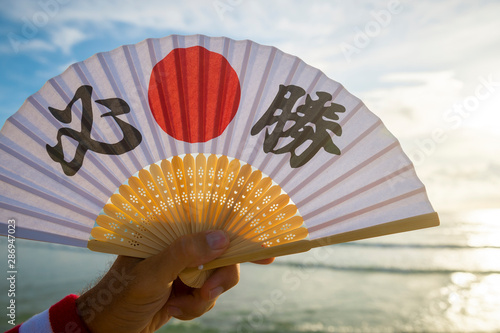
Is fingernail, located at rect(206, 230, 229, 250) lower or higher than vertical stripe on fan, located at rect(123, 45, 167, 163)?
lower

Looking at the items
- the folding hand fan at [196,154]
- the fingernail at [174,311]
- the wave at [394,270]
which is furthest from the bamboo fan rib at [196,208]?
the wave at [394,270]

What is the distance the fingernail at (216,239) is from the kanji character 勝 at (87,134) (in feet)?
1.70

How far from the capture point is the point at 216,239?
1454mm

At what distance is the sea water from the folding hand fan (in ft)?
6.24

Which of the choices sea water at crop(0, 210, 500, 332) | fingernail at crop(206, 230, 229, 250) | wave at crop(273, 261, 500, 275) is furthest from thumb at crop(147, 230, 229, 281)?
wave at crop(273, 261, 500, 275)

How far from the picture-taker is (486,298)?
680cm

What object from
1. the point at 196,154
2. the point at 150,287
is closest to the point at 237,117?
the point at 196,154

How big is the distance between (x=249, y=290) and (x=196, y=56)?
6.21m

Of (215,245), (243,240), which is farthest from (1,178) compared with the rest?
(243,240)

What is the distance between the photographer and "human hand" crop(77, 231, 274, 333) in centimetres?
145

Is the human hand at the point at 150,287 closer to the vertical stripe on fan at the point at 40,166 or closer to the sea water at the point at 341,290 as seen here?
the vertical stripe on fan at the point at 40,166

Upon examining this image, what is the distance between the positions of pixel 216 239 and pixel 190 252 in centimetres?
12

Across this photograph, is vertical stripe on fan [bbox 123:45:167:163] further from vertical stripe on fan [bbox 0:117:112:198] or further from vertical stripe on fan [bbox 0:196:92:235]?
vertical stripe on fan [bbox 0:196:92:235]

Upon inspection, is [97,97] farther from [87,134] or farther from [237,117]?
[237,117]
